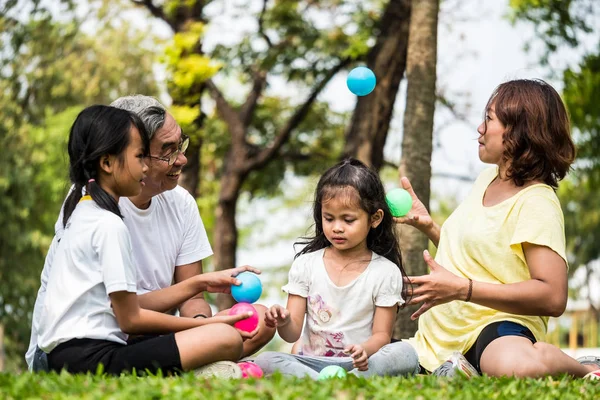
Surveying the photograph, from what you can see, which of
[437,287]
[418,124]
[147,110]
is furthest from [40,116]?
[437,287]

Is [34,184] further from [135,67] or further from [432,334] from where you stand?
[432,334]

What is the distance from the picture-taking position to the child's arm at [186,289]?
4.78 meters

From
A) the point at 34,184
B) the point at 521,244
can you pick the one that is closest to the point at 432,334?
the point at 521,244

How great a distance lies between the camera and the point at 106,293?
413 centimetres

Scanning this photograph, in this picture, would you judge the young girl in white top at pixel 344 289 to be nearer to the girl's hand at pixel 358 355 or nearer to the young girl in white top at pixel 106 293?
the girl's hand at pixel 358 355

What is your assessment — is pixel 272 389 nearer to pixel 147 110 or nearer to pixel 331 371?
pixel 331 371

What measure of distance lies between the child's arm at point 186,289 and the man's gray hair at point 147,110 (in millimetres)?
875

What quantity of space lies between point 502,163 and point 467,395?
186 centimetres

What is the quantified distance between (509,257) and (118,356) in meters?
2.17

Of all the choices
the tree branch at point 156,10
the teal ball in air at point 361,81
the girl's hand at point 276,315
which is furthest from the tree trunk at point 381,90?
the girl's hand at point 276,315

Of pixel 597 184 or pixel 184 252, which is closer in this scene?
pixel 184 252

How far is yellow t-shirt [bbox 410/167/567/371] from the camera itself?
15.0 ft

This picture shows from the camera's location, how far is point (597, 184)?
15.1 metres

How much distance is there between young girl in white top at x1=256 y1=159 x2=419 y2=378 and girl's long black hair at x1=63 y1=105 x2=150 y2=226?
117 cm
